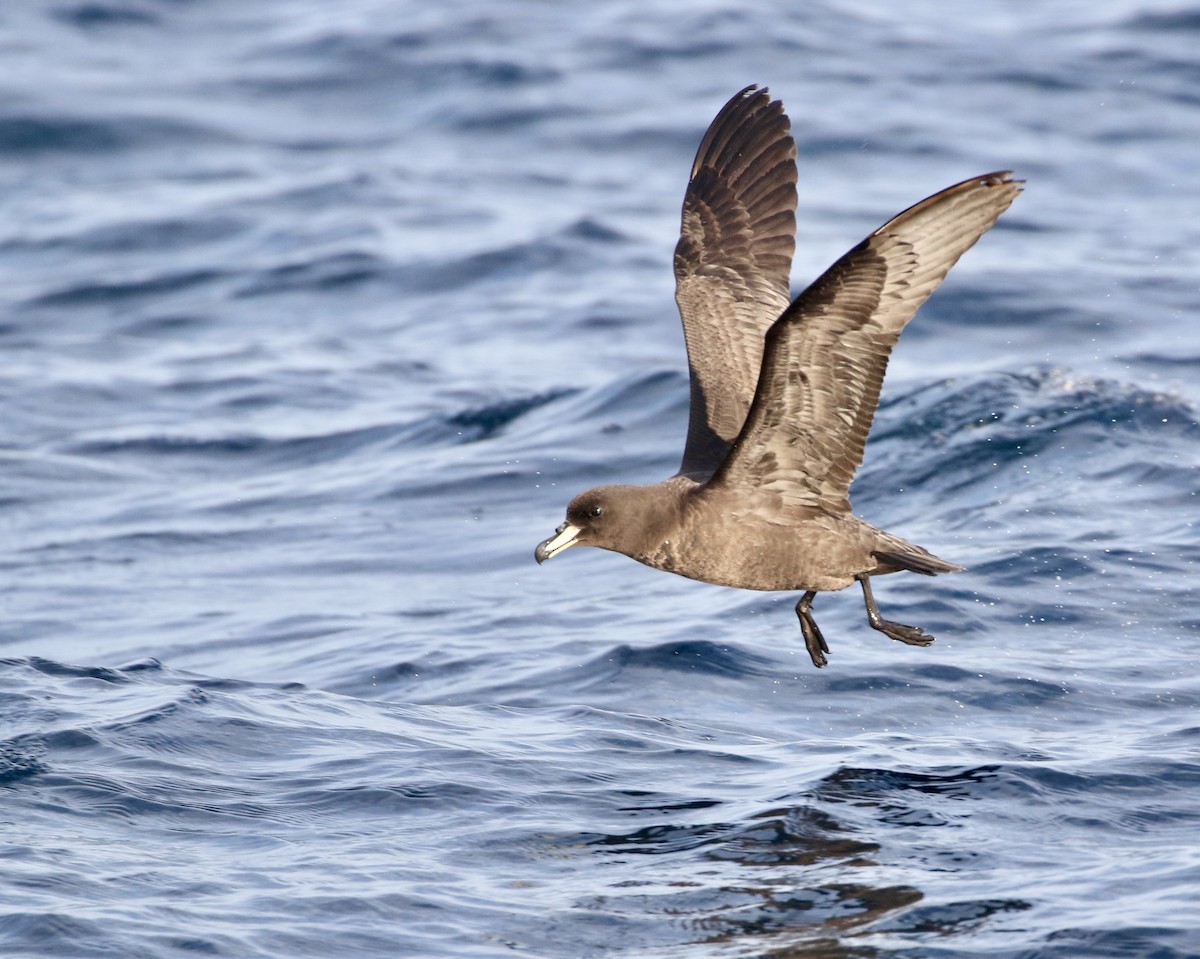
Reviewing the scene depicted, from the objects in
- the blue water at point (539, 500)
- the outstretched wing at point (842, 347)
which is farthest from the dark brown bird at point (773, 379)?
the blue water at point (539, 500)

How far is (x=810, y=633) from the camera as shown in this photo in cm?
802

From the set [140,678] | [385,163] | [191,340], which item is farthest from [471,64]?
[140,678]

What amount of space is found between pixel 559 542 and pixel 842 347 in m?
1.49

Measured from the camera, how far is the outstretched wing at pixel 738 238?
822cm

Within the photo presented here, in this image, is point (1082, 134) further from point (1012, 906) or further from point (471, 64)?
point (1012, 906)

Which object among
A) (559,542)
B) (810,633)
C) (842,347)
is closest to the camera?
(842,347)

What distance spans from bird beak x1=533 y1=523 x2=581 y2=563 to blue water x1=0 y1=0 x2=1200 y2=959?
1.03 m

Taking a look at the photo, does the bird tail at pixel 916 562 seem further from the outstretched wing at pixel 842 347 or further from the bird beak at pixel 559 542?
the bird beak at pixel 559 542

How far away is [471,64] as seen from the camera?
2081 centimetres

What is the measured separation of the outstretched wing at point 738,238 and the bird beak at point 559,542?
1.12m

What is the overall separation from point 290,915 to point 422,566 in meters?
4.89

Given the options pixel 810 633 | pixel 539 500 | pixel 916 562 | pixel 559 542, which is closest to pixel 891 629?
pixel 810 633

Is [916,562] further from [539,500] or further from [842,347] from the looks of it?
[539,500]

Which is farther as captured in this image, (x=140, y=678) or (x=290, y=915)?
(x=140, y=678)
